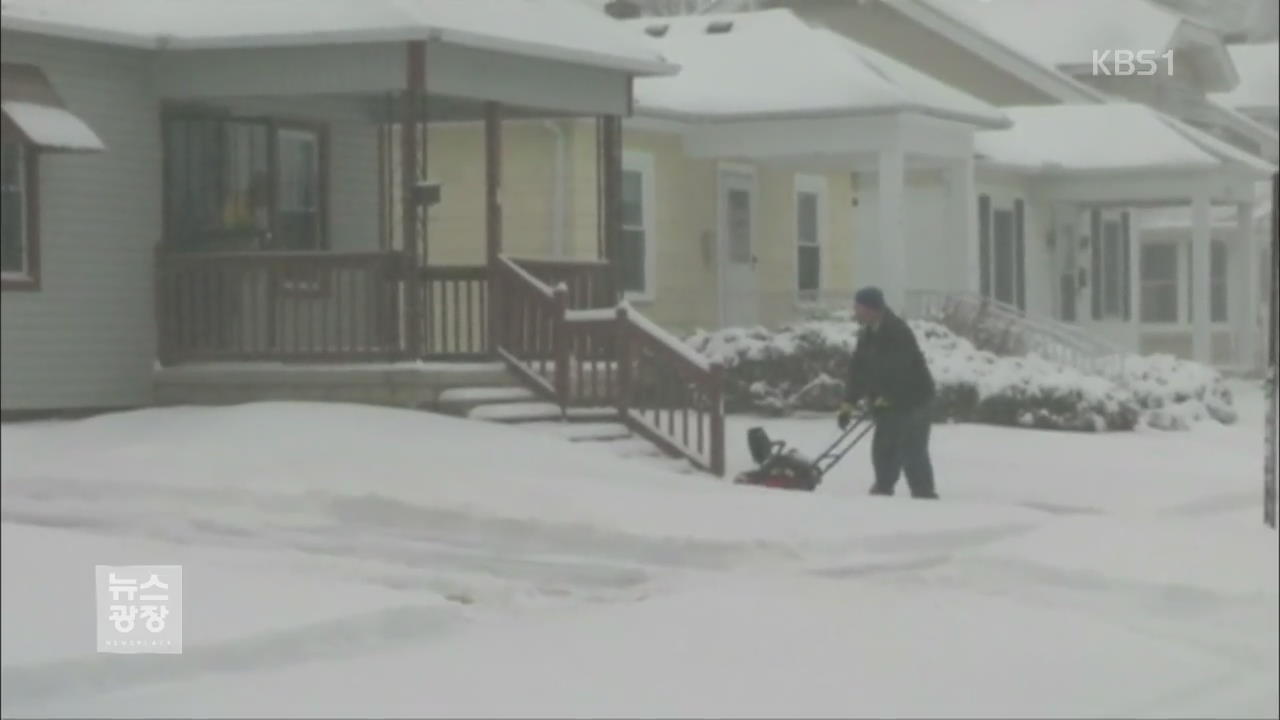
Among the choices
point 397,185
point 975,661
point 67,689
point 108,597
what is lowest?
point 975,661

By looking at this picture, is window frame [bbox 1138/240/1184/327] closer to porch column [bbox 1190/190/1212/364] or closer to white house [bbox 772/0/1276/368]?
white house [bbox 772/0/1276/368]

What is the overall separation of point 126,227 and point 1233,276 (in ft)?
49.9


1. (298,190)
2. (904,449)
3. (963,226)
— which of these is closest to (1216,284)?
(963,226)

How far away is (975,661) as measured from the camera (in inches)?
329

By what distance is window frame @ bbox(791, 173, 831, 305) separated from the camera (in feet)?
58.6

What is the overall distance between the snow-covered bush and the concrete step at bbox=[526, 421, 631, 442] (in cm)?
150

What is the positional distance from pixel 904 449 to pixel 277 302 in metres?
5.60

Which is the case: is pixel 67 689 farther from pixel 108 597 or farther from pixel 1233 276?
pixel 1233 276

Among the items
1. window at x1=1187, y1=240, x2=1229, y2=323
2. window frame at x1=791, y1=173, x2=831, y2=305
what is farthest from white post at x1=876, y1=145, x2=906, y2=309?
window at x1=1187, y1=240, x2=1229, y2=323

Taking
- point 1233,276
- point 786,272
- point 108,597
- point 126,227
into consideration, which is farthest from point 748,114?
point 108,597

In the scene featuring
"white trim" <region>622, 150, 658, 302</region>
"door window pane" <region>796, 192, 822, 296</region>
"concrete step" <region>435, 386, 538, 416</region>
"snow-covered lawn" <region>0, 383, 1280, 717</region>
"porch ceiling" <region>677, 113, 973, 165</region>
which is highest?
"porch ceiling" <region>677, 113, 973, 165</region>

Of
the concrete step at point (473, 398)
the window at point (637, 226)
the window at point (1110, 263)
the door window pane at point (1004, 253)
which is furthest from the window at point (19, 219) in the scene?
the window at point (1110, 263)

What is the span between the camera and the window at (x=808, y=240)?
1814 centimetres

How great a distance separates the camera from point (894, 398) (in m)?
12.1
